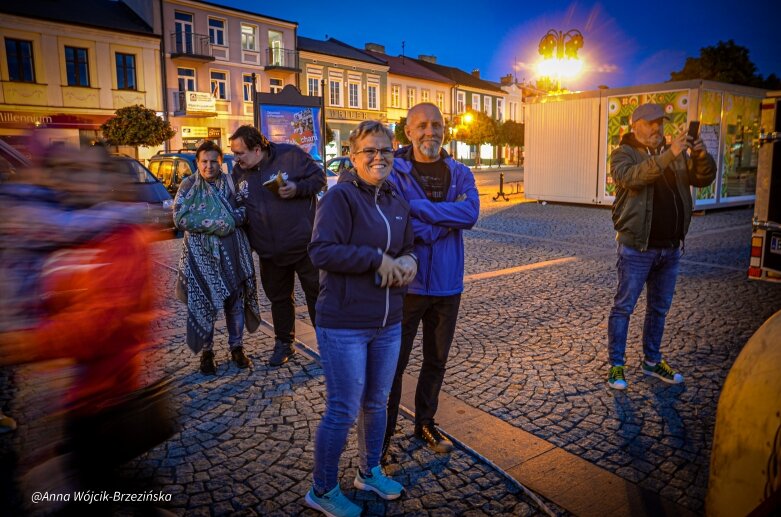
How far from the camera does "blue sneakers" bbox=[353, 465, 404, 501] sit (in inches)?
110

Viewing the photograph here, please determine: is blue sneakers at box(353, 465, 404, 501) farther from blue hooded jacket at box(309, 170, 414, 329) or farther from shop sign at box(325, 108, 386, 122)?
shop sign at box(325, 108, 386, 122)

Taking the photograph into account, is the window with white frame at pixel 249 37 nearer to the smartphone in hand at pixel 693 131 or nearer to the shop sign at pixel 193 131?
the shop sign at pixel 193 131

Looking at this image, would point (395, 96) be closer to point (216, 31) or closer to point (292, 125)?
point (216, 31)

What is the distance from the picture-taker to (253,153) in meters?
4.41

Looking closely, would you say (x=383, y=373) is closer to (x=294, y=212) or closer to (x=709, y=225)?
(x=294, y=212)

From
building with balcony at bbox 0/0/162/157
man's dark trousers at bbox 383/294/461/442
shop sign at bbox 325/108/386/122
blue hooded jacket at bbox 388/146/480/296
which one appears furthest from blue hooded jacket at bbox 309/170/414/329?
shop sign at bbox 325/108/386/122

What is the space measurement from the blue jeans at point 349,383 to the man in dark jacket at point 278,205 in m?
2.02

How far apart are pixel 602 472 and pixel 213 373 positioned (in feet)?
9.82

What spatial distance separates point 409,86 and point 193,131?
21.4 meters

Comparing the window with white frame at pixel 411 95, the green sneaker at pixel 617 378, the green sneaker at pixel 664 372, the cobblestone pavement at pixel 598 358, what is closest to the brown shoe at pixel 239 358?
the cobblestone pavement at pixel 598 358

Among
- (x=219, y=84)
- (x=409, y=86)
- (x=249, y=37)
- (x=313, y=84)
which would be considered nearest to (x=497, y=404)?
(x=219, y=84)

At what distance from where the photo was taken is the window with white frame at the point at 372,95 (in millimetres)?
44000

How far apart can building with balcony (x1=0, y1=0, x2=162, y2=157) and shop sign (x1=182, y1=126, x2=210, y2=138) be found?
2.11 metres

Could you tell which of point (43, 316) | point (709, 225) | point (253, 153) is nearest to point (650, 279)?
point (253, 153)
